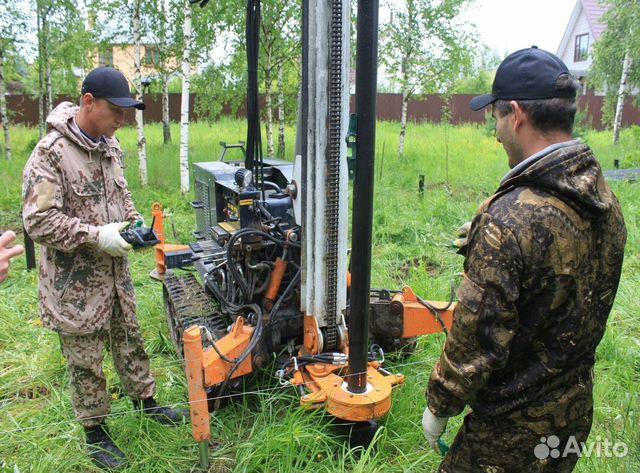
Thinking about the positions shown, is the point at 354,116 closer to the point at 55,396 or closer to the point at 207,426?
the point at 207,426

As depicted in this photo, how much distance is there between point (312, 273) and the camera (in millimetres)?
3143

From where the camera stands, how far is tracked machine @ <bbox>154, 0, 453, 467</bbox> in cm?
273

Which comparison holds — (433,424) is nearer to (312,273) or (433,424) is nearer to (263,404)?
(312,273)

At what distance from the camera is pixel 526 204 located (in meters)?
1.68

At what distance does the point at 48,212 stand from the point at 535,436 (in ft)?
8.05

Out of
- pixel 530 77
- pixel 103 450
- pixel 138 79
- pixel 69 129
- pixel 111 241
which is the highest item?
pixel 138 79

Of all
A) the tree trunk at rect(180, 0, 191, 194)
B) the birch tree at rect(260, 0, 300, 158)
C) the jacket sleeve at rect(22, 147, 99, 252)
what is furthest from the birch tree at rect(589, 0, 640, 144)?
the jacket sleeve at rect(22, 147, 99, 252)

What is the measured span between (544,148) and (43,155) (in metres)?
2.43

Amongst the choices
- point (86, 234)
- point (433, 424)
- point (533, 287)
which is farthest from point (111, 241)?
point (533, 287)

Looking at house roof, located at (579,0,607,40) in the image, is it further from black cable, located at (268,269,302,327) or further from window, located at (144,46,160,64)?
black cable, located at (268,269,302,327)

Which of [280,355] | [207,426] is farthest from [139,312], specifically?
[207,426]

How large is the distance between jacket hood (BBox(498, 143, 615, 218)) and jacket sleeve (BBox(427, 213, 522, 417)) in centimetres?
19

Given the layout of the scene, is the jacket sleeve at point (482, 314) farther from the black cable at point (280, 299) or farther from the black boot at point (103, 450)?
the black boot at point (103, 450)

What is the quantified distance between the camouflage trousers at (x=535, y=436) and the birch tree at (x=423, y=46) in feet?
39.0
